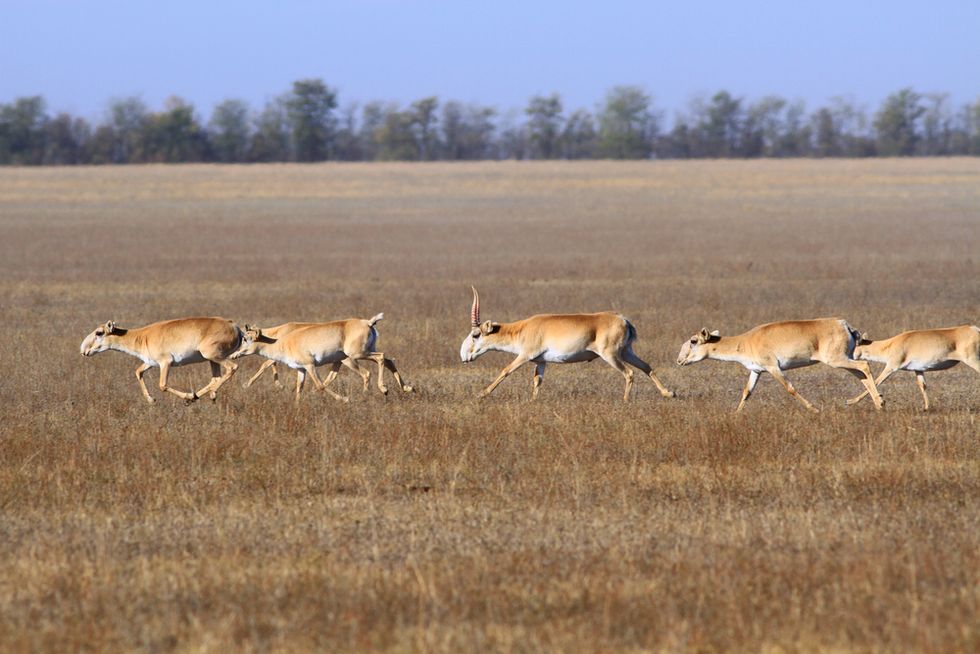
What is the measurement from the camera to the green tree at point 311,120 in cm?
13500

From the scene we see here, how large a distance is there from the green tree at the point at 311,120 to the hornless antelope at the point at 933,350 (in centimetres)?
12273

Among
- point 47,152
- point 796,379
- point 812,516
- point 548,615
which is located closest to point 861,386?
point 796,379

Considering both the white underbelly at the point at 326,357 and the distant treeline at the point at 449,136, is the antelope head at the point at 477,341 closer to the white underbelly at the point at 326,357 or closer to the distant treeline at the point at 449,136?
the white underbelly at the point at 326,357

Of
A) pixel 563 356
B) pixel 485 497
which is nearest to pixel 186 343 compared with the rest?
pixel 563 356

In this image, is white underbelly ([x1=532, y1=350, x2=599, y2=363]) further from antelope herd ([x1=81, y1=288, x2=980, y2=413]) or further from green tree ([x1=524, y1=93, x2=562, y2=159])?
green tree ([x1=524, y1=93, x2=562, y2=159])

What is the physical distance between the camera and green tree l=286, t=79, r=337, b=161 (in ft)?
443

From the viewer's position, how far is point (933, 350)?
1441 cm

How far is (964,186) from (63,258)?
56226mm

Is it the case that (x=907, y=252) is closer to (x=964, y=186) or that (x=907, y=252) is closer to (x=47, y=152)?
(x=964, y=186)

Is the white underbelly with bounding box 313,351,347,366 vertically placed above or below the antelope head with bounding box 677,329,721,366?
below

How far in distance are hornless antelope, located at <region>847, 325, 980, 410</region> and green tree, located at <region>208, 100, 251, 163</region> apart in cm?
11960

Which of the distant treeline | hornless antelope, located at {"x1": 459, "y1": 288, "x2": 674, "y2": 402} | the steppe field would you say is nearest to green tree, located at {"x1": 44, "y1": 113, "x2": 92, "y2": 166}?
the distant treeline

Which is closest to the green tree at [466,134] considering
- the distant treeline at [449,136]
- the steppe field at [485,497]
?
the distant treeline at [449,136]

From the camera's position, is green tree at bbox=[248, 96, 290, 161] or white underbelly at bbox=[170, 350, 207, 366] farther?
green tree at bbox=[248, 96, 290, 161]
